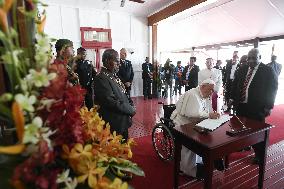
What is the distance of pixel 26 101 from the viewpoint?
49 centimetres

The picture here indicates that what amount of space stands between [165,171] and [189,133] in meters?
0.96

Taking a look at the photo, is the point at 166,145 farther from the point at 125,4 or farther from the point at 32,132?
the point at 125,4

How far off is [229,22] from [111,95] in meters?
6.50

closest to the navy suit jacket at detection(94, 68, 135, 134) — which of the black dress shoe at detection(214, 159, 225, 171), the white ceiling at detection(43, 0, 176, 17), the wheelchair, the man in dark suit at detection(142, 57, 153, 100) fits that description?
the wheelchair

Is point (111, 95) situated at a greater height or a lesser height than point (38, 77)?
lesser

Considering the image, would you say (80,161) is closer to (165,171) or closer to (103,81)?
(103,81)

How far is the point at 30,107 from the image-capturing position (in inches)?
19.4

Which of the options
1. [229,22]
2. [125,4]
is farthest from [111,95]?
[229,22]

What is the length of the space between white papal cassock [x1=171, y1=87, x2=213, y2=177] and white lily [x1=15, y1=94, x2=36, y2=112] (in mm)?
2205

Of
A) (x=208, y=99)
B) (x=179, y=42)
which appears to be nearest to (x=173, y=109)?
(x=208, y=99)

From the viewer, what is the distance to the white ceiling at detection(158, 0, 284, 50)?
5.99 metres

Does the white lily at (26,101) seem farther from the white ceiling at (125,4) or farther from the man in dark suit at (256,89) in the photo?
the white ceiling at (125,4)

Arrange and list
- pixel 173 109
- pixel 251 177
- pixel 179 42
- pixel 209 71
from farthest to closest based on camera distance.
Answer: pixel 179 42 → pixel 209 71 → pixel 173 109 → pixel 251 177

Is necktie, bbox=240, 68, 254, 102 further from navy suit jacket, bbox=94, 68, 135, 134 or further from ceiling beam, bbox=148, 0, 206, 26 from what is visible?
ceiling beam, bbox=148, 0, 206, 26
